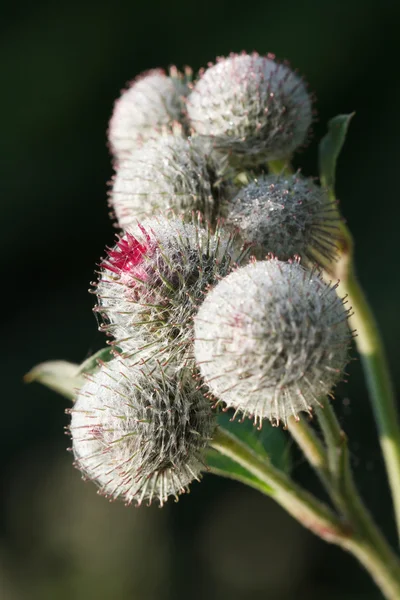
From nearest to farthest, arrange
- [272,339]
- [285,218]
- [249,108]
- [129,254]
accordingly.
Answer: [272,339] → [129,254] → [285,218] → [249,108]

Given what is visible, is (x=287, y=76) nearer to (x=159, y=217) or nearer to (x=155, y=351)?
(x=159, y=217)

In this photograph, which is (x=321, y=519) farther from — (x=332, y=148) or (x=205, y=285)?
(x=332, y=148)

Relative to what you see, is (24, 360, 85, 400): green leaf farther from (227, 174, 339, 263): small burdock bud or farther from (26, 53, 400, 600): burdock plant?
(227, 174, 339, 263): small burdock bud

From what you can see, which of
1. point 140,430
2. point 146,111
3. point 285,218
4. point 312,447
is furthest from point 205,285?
point 146,111

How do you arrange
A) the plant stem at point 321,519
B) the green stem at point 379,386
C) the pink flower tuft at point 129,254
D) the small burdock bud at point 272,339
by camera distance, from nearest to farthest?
the small burdock bud at point 272,339 < the pink flower tuft at point 129,254 < the plant stem at point 321,519 < the green stem at point 379,386

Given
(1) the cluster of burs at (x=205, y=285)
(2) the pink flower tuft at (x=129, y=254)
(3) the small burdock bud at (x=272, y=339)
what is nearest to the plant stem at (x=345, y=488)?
(1) the cluster of burs at (x=205, y=285)

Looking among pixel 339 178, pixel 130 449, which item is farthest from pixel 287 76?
pixel 339 178

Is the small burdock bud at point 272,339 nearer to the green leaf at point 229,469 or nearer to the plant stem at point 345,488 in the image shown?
the plant stem at point 345,488
